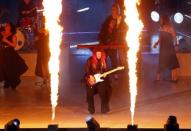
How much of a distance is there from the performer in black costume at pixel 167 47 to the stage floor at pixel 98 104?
1.57 feet

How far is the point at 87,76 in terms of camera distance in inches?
467

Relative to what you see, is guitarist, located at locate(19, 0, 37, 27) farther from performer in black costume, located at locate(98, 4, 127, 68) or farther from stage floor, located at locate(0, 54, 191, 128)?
performer in black costume, located at locate(98, 4, 127, 68)

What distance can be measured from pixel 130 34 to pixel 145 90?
10.6 feet

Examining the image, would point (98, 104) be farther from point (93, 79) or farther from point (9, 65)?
point (9, 65)

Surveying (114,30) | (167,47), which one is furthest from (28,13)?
(167,47)

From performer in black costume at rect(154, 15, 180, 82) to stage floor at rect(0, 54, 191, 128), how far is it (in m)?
0.48

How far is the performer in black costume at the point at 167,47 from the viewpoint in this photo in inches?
596

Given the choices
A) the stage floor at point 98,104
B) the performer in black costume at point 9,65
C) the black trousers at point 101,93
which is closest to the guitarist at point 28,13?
the stage floor at point 98,104

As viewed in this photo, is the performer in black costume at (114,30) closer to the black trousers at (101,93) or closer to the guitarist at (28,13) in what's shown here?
the black trousers at (101,93)

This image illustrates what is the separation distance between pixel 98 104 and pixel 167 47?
10.1ft

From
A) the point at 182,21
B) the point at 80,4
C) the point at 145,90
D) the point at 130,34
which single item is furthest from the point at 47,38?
the point at 80,4

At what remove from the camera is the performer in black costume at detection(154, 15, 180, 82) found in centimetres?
1514

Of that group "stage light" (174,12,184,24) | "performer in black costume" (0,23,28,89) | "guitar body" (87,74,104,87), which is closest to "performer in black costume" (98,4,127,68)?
"performer in black costume" (0,23,28,89)

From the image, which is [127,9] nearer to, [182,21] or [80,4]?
[182,21]
